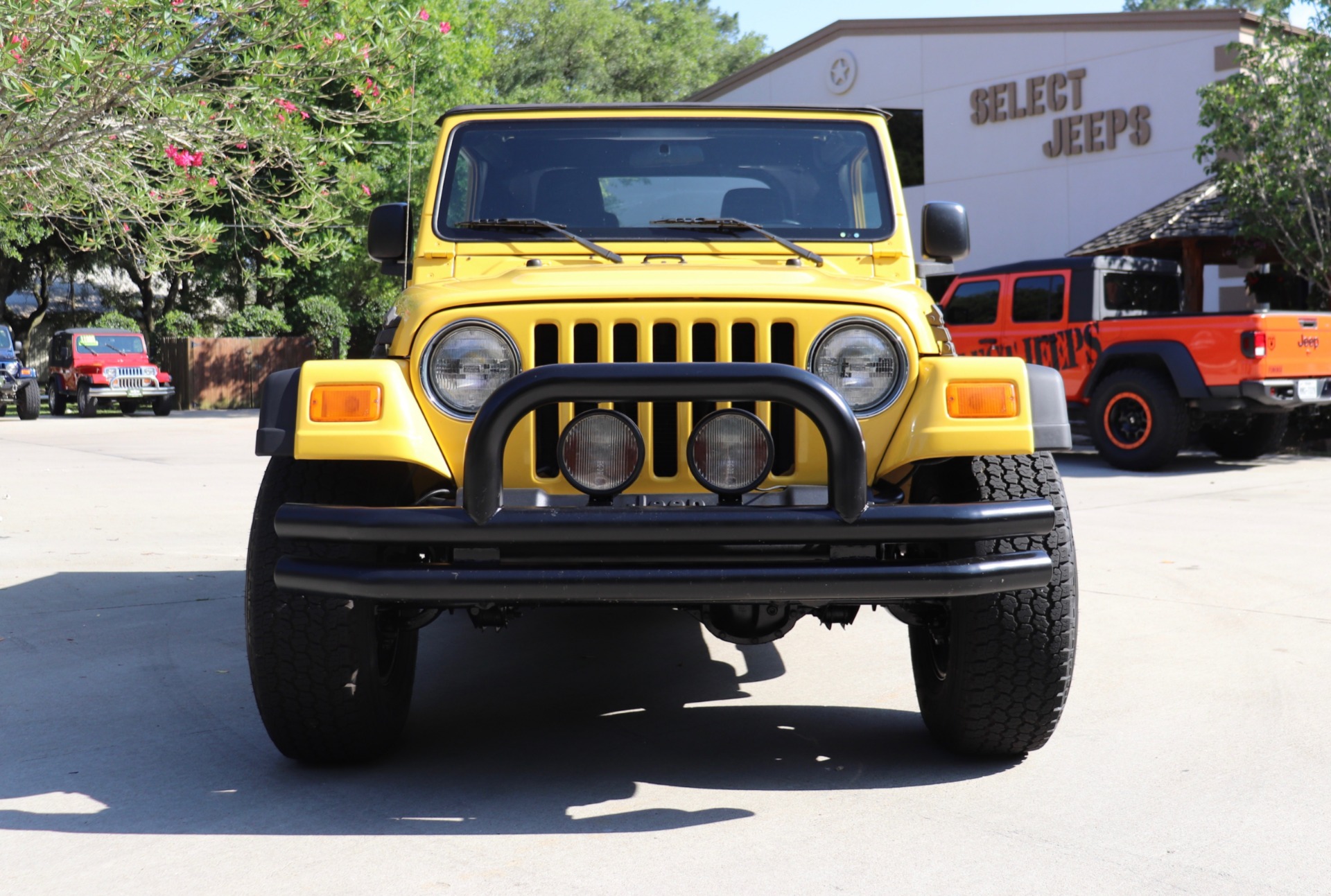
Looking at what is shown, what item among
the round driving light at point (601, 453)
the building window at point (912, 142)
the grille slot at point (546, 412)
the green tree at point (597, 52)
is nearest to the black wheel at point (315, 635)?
the grille slot at point (546, 412)

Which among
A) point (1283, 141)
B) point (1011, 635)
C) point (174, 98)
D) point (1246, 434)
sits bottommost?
point (1246, 434)

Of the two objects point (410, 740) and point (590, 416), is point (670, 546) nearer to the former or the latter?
point (590, 416)

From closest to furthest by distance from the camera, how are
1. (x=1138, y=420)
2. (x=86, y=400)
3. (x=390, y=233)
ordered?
(x=390, y=233), (x=1138, y=420), (x=86, y=400)

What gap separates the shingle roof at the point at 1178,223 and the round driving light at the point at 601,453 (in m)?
15.0

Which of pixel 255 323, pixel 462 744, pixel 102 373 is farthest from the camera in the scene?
pixel 255 323

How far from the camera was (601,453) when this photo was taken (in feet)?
10.3

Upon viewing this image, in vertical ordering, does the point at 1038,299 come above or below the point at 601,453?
above

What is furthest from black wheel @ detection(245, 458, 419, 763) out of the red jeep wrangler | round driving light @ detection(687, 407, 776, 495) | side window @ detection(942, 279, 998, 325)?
the red jeep wrangler

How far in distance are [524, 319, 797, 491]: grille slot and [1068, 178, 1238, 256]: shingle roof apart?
14.6 metres

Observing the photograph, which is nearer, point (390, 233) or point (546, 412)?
point (546, 412)

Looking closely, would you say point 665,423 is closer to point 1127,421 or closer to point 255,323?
point 1127,421

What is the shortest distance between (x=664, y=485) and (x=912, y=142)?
21.3 m

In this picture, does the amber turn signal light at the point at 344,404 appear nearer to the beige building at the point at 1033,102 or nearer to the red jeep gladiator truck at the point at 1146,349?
the red jeep gladiator truck at the point at 1146,349

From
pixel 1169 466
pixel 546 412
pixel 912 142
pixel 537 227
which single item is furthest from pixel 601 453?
pixel 912 142
